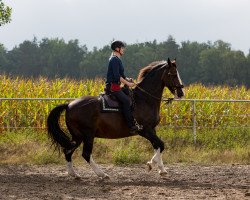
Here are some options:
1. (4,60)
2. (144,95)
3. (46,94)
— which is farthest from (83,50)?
(144,95)

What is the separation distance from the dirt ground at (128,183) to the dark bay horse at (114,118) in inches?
20.3

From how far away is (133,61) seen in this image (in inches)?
3349

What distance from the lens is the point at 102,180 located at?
36.7ft

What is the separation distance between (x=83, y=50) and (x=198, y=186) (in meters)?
98.8

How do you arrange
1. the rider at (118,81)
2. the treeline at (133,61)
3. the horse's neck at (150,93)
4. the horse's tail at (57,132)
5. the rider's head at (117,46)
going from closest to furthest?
the rider at (118,81)
the rider's head at (117,46)
the horse's tail at (57,132)
the horse's neck at (150,93)
the treeline at (133,61)

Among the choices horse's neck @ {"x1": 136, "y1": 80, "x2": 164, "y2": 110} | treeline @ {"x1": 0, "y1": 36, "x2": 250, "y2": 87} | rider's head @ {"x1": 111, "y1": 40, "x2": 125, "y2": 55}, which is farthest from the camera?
treeline @ {"x1": 0, "y1": 36, "x2": 250, "y2": 87}

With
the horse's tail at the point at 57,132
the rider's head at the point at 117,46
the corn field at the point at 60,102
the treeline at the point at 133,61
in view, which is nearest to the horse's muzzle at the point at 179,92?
the rider's head at the point at 117,46

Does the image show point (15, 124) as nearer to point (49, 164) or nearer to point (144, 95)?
point (49, 164)

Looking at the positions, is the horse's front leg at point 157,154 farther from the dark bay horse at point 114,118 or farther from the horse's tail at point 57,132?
the horse's tail at point 57,132

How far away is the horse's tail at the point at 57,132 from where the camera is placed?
38.6 ft

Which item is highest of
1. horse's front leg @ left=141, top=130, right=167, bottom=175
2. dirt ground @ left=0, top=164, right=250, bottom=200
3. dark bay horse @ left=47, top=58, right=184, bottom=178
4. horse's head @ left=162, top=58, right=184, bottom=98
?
horse's head @ left=162, top=58, right=184, bottom=98

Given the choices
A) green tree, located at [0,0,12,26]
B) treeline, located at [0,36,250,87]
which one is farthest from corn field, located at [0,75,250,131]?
treeline, located at [0,36,250,87]

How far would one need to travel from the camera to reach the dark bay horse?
37.6 feet

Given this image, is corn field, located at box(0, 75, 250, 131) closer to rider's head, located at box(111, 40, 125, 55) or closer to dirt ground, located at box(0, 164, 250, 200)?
dirt ground, located at box(0, 164, 250, 200)
